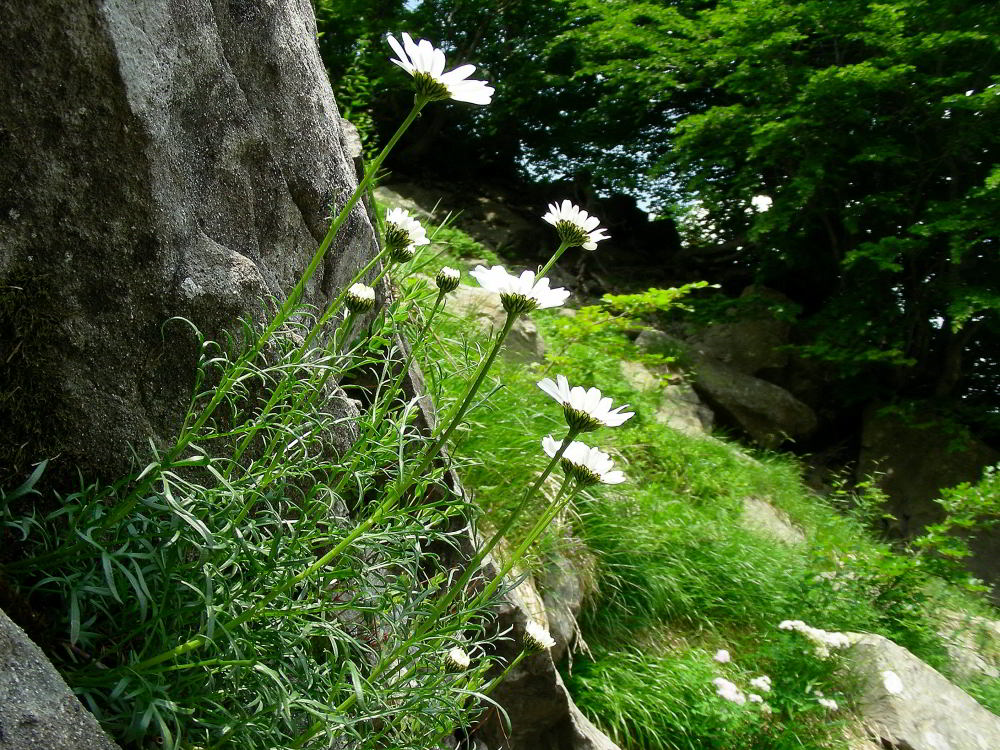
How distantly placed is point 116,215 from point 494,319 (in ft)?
10.1

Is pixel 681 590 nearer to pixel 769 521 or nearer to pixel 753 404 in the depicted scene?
pixel 769 521

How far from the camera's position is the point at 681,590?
361cm

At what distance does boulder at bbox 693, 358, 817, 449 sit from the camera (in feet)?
23.8

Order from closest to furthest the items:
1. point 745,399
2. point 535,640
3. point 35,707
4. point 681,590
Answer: point 35,707, point 535,640, point 681,590, point 745,399

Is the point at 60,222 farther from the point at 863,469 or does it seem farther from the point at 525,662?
the point at 863,469

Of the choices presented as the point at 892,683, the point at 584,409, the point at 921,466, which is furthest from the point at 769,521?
the point at 584,409

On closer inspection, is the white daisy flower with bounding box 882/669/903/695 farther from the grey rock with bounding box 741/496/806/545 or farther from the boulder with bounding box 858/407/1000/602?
the boulder with bounding box 858/407/1000/602

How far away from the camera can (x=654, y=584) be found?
3480mm

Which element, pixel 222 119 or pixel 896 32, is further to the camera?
pixel 896 32

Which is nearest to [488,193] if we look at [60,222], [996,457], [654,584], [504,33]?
[504,33]

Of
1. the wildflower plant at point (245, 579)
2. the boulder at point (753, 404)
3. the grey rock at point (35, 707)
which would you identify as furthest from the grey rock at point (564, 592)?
the boulder at point (753, 404)

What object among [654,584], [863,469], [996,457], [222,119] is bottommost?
[654,584]

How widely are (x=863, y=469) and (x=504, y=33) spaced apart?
638 centimetres

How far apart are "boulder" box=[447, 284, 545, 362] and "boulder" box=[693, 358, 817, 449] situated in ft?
8.82
